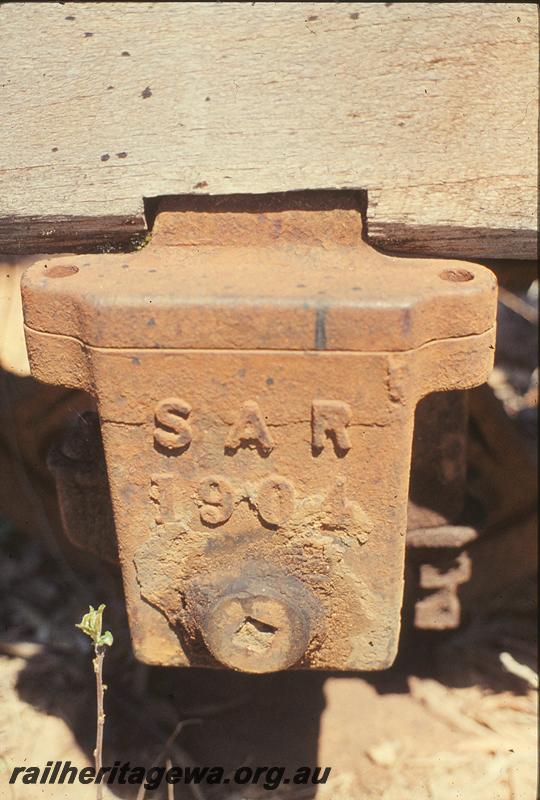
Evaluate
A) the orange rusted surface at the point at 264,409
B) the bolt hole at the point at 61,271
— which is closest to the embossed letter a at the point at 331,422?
the orange rusted surface at the point at 264,409

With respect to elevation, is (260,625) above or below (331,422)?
below

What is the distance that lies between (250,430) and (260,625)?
13.7 inches

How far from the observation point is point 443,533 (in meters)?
2.18

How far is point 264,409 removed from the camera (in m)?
1.42

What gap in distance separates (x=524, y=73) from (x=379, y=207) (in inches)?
13.8

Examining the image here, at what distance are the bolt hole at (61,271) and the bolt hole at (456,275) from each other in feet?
2.15

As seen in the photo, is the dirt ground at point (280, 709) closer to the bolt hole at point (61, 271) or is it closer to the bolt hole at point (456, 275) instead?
the bolt hole at point (61, 271)

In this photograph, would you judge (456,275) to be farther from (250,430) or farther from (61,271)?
(61,271)

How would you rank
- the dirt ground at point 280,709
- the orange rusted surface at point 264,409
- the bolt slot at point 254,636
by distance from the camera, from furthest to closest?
1. the dirt ground at point 280,709
2. the bolt slot at point 254,636
3. the orange rusted surface at point 264,409

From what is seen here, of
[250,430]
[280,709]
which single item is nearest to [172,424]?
[250,430]

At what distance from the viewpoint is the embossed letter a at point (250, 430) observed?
1.42 meters

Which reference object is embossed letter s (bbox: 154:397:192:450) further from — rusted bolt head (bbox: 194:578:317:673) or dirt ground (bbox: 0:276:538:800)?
dirt ground (bbox: 0:276:538:800)

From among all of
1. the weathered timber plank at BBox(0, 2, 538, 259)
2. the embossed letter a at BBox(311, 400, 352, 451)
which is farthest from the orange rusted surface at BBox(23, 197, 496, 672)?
the weathered timber plank at BBox(0, 2, 538, 259)

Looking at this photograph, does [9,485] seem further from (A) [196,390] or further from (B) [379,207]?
(B) [379,207]
